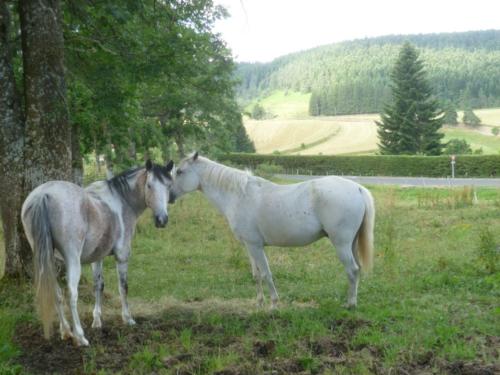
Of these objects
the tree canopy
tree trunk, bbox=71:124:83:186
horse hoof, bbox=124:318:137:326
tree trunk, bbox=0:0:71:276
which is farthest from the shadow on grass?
tree trunk, bbox=71:124:83:186

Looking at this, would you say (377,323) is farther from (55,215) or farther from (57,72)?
(57,72)

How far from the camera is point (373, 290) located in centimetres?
761

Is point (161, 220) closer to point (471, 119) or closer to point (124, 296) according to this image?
point (124, 296)

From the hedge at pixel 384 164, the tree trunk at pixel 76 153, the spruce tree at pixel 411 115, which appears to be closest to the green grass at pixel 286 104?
the spruce tree at pixel 411 115

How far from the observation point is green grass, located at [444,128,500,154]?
66238 mm

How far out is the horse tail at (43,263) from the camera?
4.97 m

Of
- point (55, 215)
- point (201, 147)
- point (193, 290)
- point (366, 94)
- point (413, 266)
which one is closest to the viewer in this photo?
point (55, 215)

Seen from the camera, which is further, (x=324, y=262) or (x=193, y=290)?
(x=324, y=262)

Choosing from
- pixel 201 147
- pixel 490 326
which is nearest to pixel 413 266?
pixel 490 326

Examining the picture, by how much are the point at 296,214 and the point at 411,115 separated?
1832 inches

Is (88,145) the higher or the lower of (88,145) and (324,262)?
the higher

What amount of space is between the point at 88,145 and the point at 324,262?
330 inches

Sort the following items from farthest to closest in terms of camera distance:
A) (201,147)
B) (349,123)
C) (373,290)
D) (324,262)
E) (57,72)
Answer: (349,123), (201,147), (324,262), (373,290), (57,72)

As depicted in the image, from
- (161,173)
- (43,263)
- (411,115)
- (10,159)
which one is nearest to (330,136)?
(411,115)
